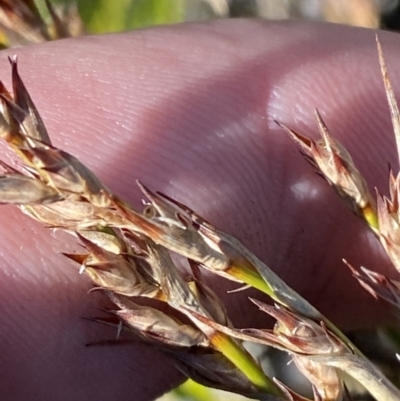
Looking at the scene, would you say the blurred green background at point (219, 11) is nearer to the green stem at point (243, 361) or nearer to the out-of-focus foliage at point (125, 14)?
the out-of-focus foliage at point (125, 14)

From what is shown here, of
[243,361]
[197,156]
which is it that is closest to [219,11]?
[197,156]

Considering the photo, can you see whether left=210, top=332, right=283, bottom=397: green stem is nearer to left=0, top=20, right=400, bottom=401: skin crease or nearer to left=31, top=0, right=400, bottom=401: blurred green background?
left=0, top=20, right=400, bottom=401: skin crease

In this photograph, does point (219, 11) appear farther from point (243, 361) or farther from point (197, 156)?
point (243, 361)

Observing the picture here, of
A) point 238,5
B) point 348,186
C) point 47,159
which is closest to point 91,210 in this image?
point 47,159

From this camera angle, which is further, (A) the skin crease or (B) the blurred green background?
(B) the blurred green background

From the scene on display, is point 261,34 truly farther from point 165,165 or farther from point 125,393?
point 125,393

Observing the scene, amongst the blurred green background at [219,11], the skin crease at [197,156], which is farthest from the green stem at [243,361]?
the blurred green background at [219,11]

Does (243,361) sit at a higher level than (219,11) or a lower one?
lower

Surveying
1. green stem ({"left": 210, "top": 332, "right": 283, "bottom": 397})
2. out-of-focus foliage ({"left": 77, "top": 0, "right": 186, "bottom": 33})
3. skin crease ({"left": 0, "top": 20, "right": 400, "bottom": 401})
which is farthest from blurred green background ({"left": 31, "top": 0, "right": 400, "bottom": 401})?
green stem ({"left": 210, "top": 332, "right": 283, "bottom": 397})
